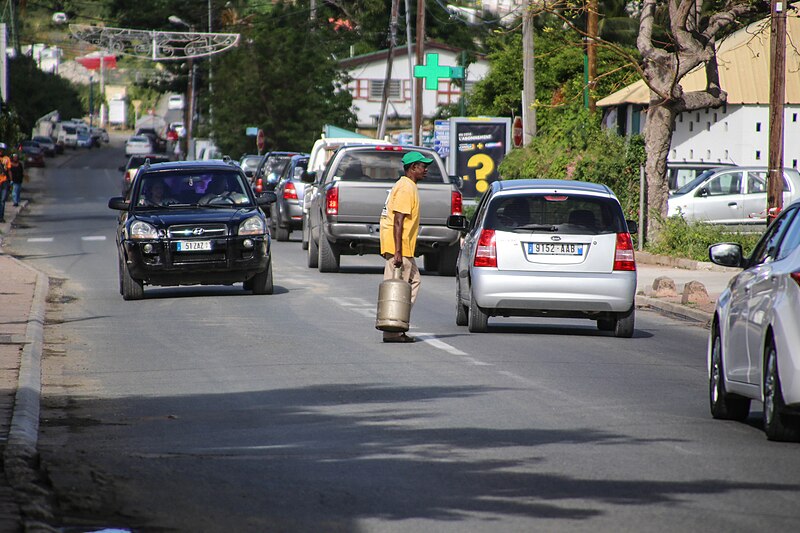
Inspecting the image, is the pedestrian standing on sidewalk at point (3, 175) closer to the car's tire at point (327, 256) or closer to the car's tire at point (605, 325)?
the car's tire at point (327, 256)

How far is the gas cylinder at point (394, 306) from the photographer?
15141 mm

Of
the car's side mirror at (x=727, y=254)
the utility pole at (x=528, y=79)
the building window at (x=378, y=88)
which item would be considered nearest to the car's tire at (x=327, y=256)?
the utility pole at (x=528, y=79)

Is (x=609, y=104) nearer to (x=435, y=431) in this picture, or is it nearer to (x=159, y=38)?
(x=159, y=38)

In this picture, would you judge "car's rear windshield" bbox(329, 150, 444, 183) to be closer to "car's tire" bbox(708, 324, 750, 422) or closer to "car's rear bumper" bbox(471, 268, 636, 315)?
"car's rear bumper" bbox(471, 268, 636, 315)

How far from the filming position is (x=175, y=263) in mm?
20234

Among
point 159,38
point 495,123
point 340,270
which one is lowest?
point 340,270

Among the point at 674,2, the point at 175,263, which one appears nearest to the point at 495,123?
the point at 674,2

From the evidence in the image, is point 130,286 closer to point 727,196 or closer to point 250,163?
point 727,196

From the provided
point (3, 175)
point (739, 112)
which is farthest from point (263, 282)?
point (739, 112)

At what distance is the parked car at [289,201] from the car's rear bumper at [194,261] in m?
14.1

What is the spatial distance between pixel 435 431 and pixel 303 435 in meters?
0.82

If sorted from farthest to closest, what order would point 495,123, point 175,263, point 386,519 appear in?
point 495,123 < point 175,263 < point 386,519

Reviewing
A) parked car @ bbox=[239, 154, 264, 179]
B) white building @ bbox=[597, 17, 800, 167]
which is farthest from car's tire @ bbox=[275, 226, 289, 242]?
parked car @ bbox=[239, 154, 264, 179]

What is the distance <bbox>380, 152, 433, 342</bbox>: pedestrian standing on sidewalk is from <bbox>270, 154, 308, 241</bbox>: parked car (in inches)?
754
